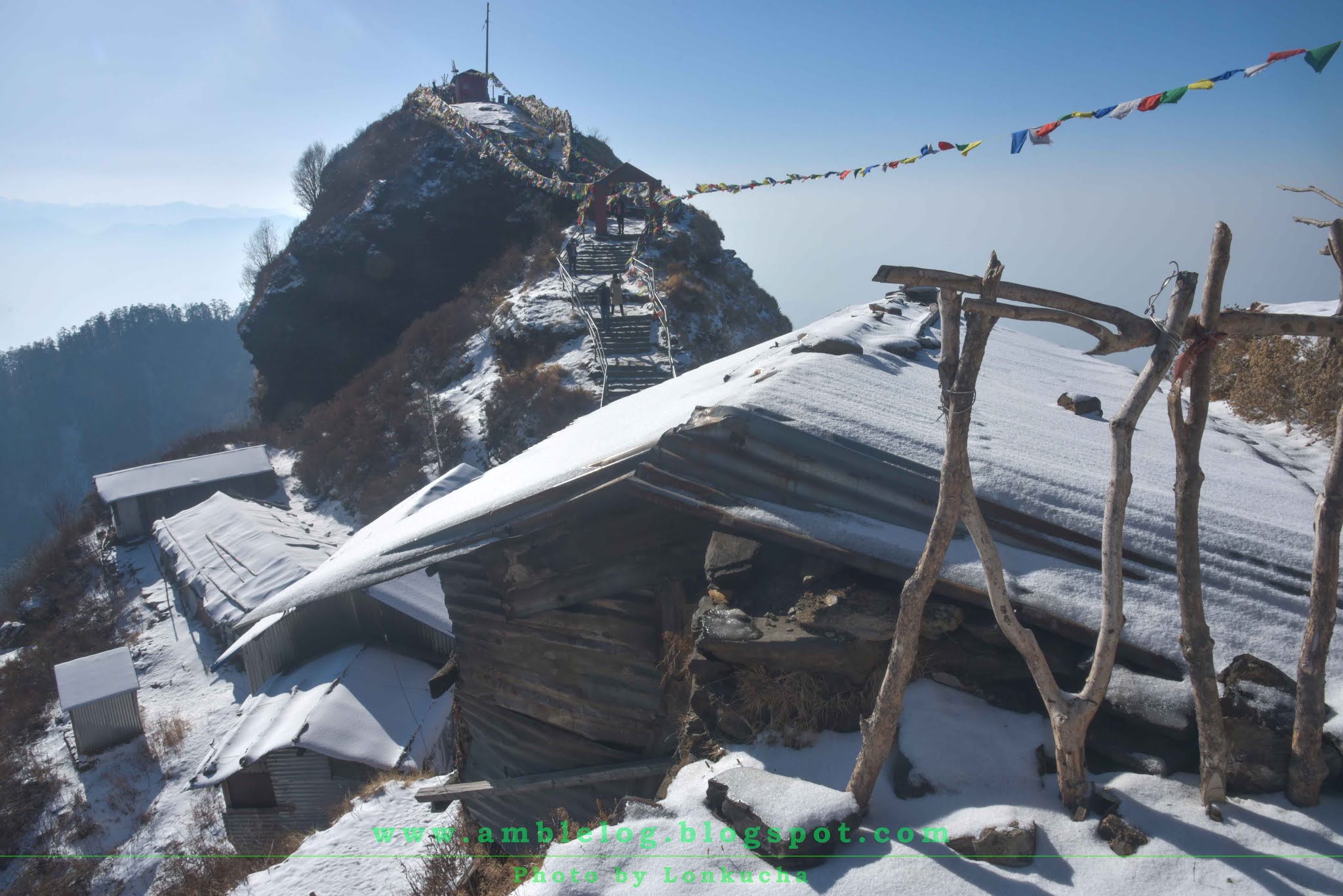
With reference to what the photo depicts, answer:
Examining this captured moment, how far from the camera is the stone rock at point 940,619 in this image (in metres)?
4.22

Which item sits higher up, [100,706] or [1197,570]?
[1197,570]

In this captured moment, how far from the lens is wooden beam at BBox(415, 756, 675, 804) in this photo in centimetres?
561

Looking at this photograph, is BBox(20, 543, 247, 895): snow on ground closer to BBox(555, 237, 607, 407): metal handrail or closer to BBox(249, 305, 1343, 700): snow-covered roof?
BBox(249, 305, 1343, 700): snow-covered roof

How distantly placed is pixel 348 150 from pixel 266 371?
20.1 meters

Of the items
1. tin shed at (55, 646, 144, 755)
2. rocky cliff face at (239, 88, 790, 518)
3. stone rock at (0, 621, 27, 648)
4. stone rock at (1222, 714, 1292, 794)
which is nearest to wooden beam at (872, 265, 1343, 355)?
stone rock at (1222, 714, 1292, 794)

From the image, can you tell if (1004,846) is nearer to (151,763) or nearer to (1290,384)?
(1290,384)

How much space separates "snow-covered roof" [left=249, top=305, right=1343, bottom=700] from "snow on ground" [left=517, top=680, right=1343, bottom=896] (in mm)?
766

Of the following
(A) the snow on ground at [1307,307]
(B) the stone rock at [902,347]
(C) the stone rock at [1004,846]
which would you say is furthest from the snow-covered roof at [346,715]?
(A) the snow on ground at [1307,307]

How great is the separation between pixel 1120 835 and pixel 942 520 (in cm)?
159

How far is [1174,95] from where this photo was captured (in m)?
5.68

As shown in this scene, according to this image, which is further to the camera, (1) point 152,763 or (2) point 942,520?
(1) point 152,763

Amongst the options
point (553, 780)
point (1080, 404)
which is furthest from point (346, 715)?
point (1080, 404)

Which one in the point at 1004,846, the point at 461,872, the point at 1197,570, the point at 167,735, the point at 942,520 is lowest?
the point at 167,735

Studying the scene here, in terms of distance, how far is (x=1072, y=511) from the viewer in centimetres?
464
